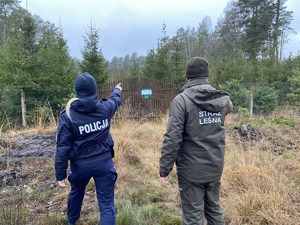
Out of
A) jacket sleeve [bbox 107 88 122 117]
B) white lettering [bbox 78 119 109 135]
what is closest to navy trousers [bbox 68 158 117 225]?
white lettering [bbox 78 119 109 135]

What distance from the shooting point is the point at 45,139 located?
7.79 meters

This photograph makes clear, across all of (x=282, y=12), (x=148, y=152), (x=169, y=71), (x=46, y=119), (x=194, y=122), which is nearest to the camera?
(x=194, y=122)

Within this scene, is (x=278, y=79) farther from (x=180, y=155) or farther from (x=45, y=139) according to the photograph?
(x=180, y=155)

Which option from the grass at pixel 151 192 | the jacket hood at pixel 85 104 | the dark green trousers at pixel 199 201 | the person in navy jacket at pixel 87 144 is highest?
the jacket hood at pixel 85 104

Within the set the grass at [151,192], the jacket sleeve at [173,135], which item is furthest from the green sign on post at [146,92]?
the jacket sleeve at [173,135]

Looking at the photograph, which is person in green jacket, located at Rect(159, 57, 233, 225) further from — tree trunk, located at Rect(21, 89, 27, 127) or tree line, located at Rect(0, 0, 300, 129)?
→ tree trunk, located at Rect(21, 89, 27, 127)

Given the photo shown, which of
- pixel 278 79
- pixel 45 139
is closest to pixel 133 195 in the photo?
pixel 45 139

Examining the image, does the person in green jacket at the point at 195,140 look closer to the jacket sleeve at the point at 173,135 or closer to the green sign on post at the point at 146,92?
the jacket sleeve at the point at 173,135

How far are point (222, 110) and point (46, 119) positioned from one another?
25.9 ft

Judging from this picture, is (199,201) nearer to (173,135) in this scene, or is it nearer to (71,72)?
(173,135)

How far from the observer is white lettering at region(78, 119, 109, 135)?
2828 mm

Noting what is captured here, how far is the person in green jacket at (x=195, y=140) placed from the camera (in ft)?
8.11

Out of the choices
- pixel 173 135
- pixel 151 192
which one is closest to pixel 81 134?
pixel 173 135

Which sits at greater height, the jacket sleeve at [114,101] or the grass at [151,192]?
Result: the jacket sleeve at [114,101]
